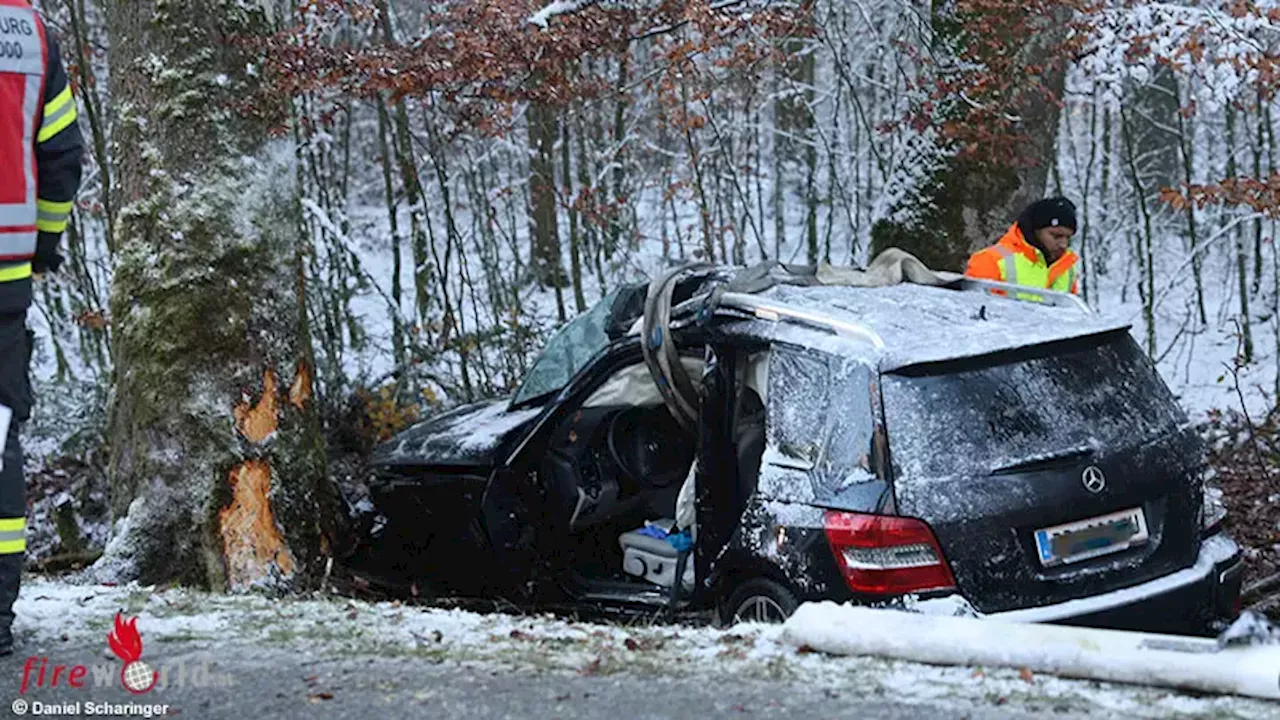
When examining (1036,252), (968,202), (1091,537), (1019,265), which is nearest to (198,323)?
(1091,537)

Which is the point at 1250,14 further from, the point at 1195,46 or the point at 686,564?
the point at 686,564

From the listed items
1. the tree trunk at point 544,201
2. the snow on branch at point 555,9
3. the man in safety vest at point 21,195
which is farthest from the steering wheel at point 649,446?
the tree trunk at point 544,201

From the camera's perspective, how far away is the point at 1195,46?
26.2 ft

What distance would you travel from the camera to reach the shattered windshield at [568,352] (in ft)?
22.2

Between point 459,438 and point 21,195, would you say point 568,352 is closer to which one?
point 459,438

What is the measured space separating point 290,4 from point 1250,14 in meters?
6.99

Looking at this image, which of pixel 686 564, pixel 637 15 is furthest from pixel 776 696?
pixel 637 15

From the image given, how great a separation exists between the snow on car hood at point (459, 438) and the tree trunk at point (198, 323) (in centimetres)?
67

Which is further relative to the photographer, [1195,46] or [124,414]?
[1195,46]

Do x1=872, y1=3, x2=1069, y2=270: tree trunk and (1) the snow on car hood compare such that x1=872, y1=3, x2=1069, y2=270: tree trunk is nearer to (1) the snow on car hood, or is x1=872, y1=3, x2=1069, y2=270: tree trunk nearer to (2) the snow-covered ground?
(1) the snow on car hood

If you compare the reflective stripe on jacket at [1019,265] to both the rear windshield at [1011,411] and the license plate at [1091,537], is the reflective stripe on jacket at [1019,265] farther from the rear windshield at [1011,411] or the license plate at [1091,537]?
the license plate at [1091,537]

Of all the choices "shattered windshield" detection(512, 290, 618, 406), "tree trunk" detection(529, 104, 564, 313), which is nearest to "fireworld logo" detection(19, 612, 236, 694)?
"shattered windshield" detection(512, 290, 618, 406)

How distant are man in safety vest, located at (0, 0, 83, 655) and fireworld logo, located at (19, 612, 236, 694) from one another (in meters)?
0.23

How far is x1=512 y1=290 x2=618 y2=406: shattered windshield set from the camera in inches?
267
